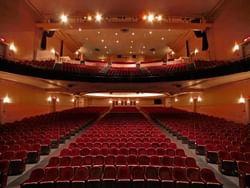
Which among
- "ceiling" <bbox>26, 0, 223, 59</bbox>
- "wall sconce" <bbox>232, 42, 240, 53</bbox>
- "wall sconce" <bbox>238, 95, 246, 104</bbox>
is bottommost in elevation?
"wall sconce" <bbox>238, 95, 246, 104</bbox>

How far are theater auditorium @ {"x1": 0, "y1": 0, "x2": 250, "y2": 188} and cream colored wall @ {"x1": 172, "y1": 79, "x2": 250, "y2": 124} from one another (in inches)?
2.8

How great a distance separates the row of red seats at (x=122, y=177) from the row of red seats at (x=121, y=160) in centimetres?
41

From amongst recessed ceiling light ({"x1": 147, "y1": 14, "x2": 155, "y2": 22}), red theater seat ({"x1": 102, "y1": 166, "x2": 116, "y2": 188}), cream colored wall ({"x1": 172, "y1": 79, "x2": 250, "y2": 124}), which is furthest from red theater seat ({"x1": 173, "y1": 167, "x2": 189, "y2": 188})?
recessed ceiling light ({"x1": 147, "y1": 14, "x2": 155, "y2": 22})

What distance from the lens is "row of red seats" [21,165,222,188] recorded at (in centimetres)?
317

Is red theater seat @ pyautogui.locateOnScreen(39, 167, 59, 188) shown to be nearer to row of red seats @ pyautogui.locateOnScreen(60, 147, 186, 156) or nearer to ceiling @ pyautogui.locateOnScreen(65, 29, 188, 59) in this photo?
row of red seats @ pyautogui.locateOnScreen(60, 147, 186, 156)

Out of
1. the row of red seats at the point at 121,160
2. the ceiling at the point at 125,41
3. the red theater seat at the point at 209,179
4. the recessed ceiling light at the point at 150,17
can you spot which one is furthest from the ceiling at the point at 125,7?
the red theater seat at the point at 209,179

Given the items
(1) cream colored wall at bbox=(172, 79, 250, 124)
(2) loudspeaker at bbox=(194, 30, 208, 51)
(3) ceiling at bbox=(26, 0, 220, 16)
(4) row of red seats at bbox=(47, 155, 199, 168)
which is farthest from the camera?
(2) loudspeaker at bbox=(194, 30, 208, 51)

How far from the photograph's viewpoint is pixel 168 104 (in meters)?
21.7

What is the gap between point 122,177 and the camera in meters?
3.47

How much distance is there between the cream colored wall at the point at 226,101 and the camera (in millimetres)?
9227

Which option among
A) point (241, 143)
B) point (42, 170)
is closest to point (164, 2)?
point (241, 143)

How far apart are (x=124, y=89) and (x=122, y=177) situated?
1157cm

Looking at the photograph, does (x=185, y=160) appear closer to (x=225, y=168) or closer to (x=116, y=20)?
(x=225, y=168)

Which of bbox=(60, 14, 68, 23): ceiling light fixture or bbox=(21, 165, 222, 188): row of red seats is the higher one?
bbox=(60, 14, 68, 23): ceiling light fixture
